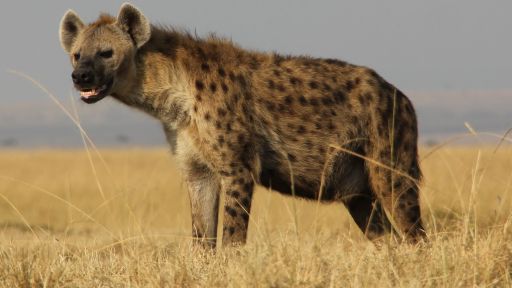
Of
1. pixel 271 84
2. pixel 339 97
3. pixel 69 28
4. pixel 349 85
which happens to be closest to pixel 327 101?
pixel 339 97

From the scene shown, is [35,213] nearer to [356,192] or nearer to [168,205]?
[168,205]

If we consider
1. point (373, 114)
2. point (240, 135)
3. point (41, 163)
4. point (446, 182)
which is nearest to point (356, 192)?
point (373, 114)

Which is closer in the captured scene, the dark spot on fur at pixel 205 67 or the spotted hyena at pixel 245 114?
the spotted hyena at pixel 245 114

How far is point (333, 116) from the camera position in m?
5.65

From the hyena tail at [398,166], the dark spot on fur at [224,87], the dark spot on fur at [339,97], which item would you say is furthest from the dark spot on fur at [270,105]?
the hyena tail at [398,166]

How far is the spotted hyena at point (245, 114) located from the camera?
212 inches

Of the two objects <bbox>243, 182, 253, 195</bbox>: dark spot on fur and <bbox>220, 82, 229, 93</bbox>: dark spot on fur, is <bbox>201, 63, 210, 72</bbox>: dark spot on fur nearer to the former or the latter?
<bbox>220, 82, 229, 93</bbox>: dark spot on fur

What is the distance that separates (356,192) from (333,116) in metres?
0.48

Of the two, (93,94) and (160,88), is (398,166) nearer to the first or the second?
(160,88)

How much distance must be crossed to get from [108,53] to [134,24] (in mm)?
237

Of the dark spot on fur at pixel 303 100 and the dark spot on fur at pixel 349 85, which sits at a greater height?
the dark spot on fur at pixel 349 85

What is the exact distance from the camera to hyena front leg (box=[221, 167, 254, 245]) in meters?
5.30

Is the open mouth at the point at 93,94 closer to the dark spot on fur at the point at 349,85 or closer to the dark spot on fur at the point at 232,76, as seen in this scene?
the dark spot on fur at the point at 232,76

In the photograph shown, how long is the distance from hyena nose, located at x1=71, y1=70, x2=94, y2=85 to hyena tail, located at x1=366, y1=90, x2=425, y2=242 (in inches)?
64.7
